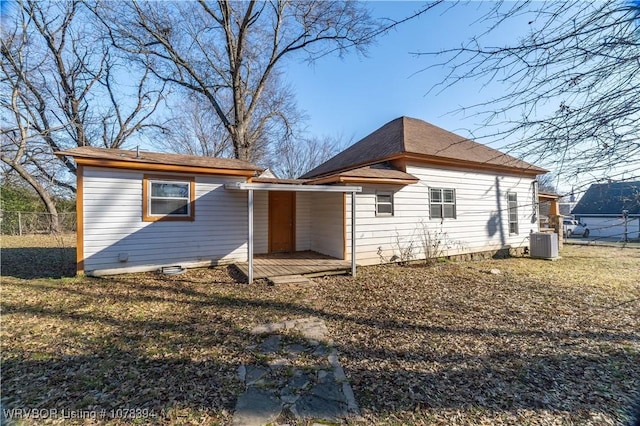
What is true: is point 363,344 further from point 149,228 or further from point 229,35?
point 229,35

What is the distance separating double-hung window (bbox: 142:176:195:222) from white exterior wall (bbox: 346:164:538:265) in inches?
180

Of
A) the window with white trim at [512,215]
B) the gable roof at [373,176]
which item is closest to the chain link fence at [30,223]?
the gable roof at [373,176]

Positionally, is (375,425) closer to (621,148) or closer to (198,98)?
(621,148)

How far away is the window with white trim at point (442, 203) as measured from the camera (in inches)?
373

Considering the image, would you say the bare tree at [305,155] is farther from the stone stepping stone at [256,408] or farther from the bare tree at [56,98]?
the stone stepping stone at [256,408]

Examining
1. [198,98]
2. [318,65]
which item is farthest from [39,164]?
[318,65]

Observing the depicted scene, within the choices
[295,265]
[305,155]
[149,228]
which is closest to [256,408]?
[295,265]

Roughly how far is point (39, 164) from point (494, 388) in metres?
21.1

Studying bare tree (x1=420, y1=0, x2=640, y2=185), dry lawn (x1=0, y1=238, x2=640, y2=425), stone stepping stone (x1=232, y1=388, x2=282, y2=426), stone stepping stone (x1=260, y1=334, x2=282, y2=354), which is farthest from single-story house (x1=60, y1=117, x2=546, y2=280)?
stone stepping stone (x1=232, y1=388, x2=282, y2=426)

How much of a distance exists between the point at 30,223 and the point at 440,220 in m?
20.8

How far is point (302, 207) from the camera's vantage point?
33.4ft

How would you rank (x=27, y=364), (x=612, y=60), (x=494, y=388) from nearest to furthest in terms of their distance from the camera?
(x=612, y=60), (x=494, y=388), (x=27, y=364)

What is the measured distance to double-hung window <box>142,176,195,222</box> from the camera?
6.99m

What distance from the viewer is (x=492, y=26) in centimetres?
201
